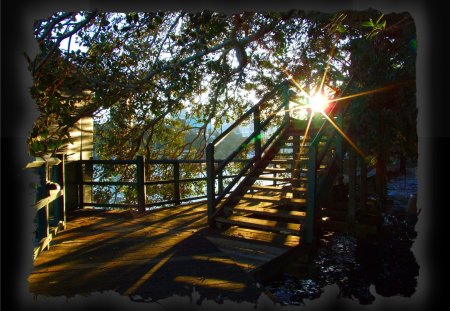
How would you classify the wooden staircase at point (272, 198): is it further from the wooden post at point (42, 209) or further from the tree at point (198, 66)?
the wooden post at point (42, 209)

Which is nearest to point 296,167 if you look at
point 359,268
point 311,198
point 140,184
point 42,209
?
point 311,198

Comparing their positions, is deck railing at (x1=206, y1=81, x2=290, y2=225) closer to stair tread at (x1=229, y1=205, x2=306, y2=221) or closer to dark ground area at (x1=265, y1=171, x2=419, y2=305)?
stair tread at (x1=229, y1=205, x2=306, y2=221)

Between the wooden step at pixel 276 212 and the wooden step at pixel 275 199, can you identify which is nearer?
the wooden step at pixel 276 212

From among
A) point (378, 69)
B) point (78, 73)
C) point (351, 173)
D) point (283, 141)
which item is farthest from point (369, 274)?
point (78, 73)

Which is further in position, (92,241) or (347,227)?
(347,227)

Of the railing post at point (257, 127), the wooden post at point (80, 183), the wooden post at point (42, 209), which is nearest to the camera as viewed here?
the wooden post at point (42, 209)

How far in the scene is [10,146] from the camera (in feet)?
5.71

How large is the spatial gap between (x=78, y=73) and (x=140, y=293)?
324cm

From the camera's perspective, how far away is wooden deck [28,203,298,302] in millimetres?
3023

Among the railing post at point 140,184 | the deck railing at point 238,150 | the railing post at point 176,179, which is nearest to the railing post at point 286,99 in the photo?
the deck railing at point 238,150

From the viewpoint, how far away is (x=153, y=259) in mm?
3912

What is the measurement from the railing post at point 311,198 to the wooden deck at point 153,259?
0.32m

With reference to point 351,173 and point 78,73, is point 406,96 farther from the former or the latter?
point 78,73

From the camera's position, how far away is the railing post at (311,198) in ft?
15.7
